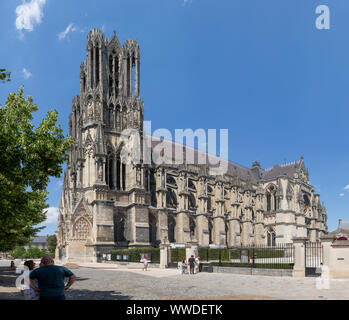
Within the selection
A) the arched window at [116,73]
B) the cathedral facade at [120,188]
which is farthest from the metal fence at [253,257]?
the arched window at [116,73]

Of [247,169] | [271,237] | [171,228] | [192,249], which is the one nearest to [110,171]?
[171,228]

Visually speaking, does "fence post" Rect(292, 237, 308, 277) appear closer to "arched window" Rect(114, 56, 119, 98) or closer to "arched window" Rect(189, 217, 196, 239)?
"arched window" Rect(189, 217, 196, 239)

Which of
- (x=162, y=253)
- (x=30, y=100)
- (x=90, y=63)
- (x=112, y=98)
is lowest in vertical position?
(x=162, y=253)

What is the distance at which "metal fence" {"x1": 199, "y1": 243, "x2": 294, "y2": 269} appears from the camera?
79.3ft

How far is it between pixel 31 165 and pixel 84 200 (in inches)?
1115

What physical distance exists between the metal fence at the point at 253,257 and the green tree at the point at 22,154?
14.2 m

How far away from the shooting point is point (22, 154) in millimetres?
Result: 13297

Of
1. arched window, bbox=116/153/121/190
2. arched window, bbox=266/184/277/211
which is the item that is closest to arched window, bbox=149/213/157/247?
arched window, bbox=116/153/121/190

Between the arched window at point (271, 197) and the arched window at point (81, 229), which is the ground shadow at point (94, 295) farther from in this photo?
the arched window at point (271, 197)

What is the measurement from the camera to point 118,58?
161 ft

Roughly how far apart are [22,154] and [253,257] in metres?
→ 15.4

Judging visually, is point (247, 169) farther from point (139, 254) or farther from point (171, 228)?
point (139, 254)
